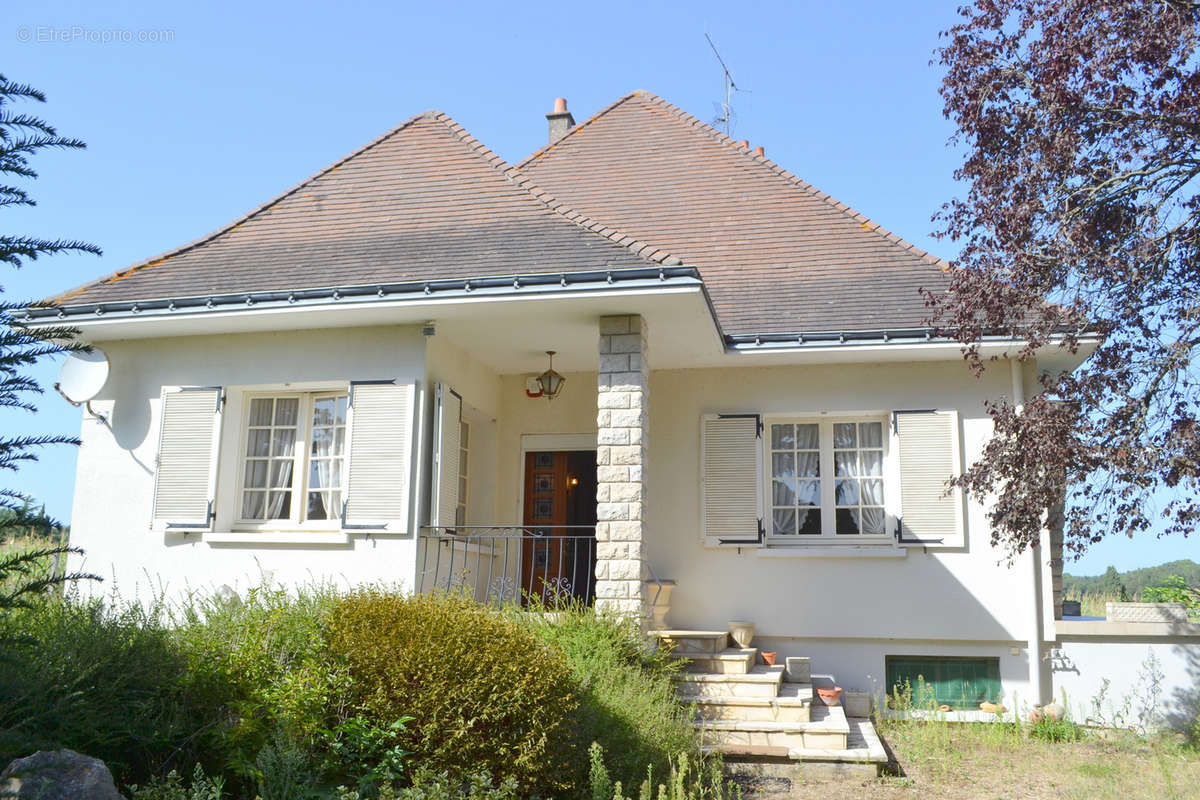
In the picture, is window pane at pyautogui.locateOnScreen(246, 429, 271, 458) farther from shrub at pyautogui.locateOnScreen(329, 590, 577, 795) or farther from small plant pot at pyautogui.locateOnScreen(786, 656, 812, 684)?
small plant pot at pyautogui.locateOnScreen(786, 656, 812, 684)

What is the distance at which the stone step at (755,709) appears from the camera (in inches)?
316

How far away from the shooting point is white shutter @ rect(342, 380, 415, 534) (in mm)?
9234

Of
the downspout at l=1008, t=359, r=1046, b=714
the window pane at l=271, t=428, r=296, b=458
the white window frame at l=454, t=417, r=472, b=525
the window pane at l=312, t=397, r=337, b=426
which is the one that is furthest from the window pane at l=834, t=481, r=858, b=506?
the window pane at l=271, t=428, r=296, b=458

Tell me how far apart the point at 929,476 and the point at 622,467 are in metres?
3.51

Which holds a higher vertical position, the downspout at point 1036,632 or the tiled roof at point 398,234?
the tiled roof at point 398,234

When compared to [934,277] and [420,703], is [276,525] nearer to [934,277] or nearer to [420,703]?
[420,703]

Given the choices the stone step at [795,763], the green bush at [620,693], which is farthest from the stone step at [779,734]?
the green bush at [620,693]

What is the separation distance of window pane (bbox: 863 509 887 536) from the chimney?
7.77 metres

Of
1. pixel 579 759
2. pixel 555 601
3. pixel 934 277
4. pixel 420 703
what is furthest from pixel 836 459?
pixel 420 703

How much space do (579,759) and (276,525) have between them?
16.1ft

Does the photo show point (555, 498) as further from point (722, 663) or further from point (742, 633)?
point (722, 663)

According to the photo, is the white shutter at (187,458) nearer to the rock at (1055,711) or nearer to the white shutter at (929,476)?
the white shutter at (929,476)

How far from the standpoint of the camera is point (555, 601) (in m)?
8.44

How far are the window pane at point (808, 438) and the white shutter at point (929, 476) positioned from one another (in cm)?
90
